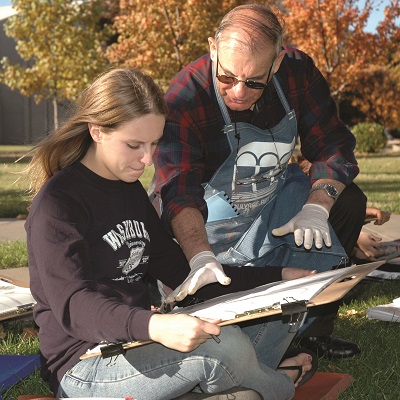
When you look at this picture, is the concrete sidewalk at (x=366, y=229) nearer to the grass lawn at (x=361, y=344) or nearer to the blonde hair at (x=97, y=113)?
the grass lawn at (x=361, y=344)

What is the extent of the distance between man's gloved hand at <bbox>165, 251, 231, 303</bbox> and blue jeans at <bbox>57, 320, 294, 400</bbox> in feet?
0.98

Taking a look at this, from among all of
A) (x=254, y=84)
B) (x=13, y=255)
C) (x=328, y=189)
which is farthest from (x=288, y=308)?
(x=13, y=255)

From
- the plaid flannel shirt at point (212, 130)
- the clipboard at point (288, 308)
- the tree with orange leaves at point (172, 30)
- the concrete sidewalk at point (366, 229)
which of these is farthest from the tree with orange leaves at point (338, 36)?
the clipboard at point (288, 308)

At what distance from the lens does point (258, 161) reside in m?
3.50

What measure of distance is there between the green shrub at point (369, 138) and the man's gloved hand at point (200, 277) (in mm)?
20561

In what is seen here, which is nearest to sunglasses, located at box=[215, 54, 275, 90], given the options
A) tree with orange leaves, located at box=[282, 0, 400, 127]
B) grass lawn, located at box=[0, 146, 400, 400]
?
grass lawn, located at box=[0, 146, 400, 400]

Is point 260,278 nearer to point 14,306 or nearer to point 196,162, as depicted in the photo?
point 196,162

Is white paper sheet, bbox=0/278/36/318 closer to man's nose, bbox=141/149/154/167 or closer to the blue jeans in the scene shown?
the blue jeans

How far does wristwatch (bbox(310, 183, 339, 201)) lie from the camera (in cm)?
343

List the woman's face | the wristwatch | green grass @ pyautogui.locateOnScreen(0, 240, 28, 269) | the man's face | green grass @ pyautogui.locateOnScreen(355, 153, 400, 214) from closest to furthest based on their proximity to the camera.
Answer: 1. the woman's face
2. the man's face
3. the wristwatch
4. green grass @ pyautogui.locateOnScreen(0, 240, 28, 269)
5. green grass @ pyautogui.locateOnScreen(355, 153, 400, 214)

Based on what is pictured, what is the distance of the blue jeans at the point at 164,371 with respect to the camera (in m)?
2.37

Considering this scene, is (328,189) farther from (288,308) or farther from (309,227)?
(288,308)

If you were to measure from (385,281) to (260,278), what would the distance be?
2.11 metres

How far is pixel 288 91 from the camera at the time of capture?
357cm
